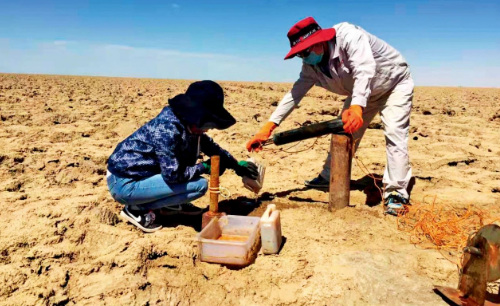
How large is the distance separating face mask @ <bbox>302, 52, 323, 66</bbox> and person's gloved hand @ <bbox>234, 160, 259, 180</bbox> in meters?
1.01

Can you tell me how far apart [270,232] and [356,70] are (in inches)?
59.3

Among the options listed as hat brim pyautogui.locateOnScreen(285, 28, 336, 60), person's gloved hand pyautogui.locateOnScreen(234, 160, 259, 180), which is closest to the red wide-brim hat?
hat brim pyautogui.locateOnScreen(285, 28, 336, 60)

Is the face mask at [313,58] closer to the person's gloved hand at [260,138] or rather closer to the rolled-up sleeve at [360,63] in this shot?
the rolled-up sleeve at [360,63]

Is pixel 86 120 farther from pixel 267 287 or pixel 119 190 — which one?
pixel 267 287

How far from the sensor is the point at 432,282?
2414 millimetres

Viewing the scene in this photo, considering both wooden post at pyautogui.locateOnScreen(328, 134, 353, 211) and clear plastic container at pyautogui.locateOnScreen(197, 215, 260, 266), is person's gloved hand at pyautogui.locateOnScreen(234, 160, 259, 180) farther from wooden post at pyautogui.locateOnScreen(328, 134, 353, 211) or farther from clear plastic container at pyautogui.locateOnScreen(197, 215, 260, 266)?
wooden post at pyautogui.locateOnScreen(328, 134, 353, 211)

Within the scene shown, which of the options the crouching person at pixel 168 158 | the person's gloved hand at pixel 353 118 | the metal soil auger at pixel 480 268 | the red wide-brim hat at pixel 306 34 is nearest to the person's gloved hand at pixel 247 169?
the crouching person at pixel 168 158

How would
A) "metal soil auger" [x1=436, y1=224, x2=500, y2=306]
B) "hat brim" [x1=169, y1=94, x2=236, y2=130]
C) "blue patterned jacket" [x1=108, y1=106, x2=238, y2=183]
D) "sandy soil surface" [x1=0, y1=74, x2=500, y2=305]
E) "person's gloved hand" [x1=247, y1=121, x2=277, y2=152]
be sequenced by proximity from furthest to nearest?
"person's gloved hand" [x1=247, y1=121, x2=277, y2=152]
"blue patterned jacket" [x1=108, y1=106, x2=238, y2=183]
"hat brim" [x1=169, y1=94, x2=236, y2=130]
"sandy soil surface" [x1=0, y1=74, x2=500, y2=305]
"metal soil auger" [x1=436, y1=224, x2=500, y2=306]

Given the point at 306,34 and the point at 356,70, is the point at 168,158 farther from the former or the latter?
the point at 356,70

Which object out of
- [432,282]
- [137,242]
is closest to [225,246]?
[137,242]

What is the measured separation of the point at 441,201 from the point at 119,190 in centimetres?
305

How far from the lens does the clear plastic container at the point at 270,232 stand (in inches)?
106

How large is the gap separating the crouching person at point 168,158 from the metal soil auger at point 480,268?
1733 mm

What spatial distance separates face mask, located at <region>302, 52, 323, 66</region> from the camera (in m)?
3.31
